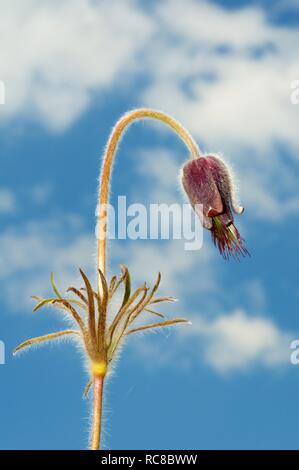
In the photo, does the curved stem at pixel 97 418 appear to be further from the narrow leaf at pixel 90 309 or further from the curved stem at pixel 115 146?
the curved stem at pixel 115 146

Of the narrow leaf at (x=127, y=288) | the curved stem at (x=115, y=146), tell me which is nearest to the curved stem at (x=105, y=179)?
the curved stem at (x=115, y=146)

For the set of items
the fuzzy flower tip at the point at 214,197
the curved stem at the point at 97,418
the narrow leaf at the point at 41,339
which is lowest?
the curved stem at the point at 97,418

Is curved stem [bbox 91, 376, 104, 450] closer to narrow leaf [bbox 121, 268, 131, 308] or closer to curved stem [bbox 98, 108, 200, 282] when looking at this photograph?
narrow leaf [bbox 121, 268, 131, 308]

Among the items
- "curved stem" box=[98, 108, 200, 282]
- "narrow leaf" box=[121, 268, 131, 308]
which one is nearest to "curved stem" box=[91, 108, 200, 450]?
"curved stem" box=[98, 108, 200, 282]

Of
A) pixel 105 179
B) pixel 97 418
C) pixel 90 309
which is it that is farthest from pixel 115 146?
pixel 97 418
